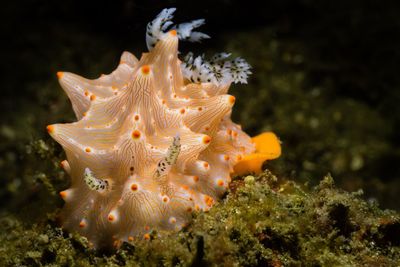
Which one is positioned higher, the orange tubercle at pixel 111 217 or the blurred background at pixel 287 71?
the orange tubercle at pixel 111 217

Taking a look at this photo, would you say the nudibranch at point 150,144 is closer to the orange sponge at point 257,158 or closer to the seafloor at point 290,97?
the orange sponge at point 257,158

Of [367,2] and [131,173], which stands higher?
[131,173]

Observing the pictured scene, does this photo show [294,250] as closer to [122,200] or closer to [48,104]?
[122,200]

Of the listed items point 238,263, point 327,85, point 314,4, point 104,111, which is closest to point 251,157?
point 238,263

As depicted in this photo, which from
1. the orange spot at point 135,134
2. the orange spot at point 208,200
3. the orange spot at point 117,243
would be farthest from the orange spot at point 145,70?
the orange spot at point 117,243

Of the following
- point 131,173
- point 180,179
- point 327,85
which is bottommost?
point 327,85

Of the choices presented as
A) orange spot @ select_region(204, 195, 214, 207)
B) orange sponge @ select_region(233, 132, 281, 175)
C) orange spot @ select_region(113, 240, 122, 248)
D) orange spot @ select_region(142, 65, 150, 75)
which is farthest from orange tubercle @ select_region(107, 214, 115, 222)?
orange sponge @ select_region(233, 132, 281, 175)
